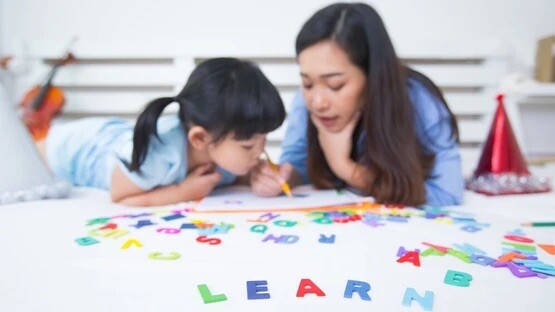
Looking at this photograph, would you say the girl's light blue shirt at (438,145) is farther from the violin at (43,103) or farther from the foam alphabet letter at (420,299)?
the violin at (43,103)

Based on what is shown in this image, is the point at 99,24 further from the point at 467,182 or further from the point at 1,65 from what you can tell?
the point at 467,182

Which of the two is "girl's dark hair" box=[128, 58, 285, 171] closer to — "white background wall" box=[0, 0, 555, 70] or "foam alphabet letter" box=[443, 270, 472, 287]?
"foam alphabet letter" box=[443, 270, 472, 287]

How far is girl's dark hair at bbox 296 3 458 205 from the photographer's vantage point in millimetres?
922

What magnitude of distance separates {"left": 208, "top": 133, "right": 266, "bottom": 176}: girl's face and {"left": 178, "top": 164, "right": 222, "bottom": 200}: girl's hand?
61 mm

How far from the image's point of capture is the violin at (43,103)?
1615 millimetres

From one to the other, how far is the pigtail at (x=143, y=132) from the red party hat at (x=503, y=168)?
Answer: 0.87 metres

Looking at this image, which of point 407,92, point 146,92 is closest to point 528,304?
point 407,92

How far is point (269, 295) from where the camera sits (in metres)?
0.45

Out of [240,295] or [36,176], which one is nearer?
[240,295]

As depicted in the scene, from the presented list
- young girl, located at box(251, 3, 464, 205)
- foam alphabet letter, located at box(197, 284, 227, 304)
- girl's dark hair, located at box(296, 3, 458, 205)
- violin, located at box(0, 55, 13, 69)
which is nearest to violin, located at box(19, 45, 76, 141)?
violin, located at box(0, 55, 13, 69)

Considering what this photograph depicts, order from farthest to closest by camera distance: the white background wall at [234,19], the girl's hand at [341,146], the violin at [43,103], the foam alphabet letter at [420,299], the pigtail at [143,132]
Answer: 1. the white background wall at [234,19]
2. the violin at [43,103]
3. the girl's hand at [341,146]
4. the pigtail at [143,132]
5. the foam alphabet letter at [420,299]

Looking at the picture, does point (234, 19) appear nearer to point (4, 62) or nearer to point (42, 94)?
point (42, 94)

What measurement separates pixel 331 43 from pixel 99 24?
1.34m

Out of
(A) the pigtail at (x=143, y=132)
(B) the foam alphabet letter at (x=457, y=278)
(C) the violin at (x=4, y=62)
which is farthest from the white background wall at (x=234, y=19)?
(B) the foam alphabet letter at (x=457, y=278)
